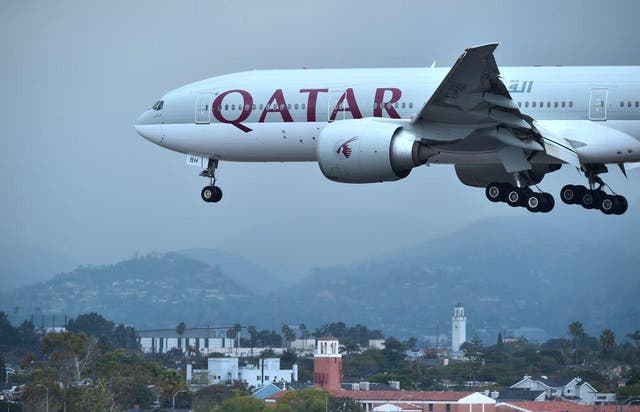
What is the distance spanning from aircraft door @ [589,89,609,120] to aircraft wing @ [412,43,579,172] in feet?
4.53

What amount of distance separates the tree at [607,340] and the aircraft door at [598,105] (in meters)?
33.2

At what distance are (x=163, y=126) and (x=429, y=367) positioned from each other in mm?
33409

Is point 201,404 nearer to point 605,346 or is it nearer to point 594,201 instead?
point 594,201

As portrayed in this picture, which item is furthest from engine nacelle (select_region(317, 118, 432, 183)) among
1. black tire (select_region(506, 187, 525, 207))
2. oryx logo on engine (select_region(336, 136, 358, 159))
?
black tire (select_region(506, 187, 525, 207))

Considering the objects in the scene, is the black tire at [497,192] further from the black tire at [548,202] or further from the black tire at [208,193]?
the black tire at [208,193]

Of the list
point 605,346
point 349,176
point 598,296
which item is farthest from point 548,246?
point 349,176

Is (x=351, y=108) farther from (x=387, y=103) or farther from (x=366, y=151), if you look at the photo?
(x=366, y=151)

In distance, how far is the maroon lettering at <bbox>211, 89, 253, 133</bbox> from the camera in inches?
2028

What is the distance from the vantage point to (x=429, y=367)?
8312 centimetres

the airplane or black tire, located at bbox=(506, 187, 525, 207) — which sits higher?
the airplane

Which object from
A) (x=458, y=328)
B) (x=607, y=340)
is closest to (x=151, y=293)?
(x=458, y=328)

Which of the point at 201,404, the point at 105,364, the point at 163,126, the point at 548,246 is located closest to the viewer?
the point at 163,126

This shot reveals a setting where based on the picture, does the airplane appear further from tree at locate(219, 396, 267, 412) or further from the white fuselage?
tree at locate(219, 396, 267, 412)

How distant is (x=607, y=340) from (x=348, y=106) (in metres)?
37.3
